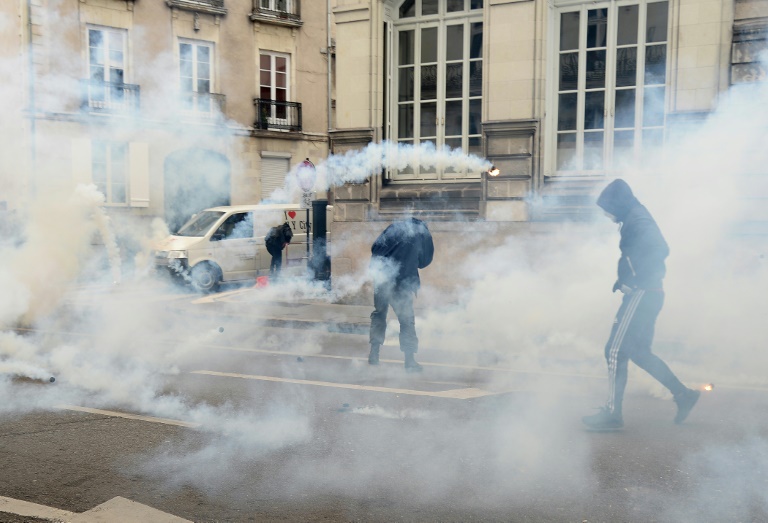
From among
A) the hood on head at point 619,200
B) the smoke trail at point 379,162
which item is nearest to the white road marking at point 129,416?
the hood on head at point 619,200

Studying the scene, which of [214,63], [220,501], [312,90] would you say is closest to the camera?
[220,501]

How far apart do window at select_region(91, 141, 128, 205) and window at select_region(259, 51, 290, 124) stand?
11.8ft

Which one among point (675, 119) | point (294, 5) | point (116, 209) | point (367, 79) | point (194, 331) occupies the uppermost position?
point (294, 5)

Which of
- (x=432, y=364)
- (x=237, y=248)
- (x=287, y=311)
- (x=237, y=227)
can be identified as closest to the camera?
(x=432, y=364)

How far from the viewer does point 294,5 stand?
730 inches

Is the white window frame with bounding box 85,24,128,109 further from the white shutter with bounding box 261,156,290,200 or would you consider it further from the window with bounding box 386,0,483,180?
the white shutter with bounding box 261,156,290,200

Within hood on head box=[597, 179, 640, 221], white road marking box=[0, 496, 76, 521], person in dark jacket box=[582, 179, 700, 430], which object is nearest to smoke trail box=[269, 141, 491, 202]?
hood on head box=[597, 179, 640, 221]

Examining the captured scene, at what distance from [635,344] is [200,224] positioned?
11225 millimetres

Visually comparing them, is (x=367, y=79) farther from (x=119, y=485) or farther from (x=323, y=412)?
(x=119, y=485)

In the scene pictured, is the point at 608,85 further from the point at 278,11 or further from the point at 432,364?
the point at 278,11

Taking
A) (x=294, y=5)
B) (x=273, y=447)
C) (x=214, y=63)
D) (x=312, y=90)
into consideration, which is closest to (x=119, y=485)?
(x=273, y=447)

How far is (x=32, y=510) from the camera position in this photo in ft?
13.4

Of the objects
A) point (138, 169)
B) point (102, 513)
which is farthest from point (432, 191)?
point (102, 513)

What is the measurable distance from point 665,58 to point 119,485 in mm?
9514
